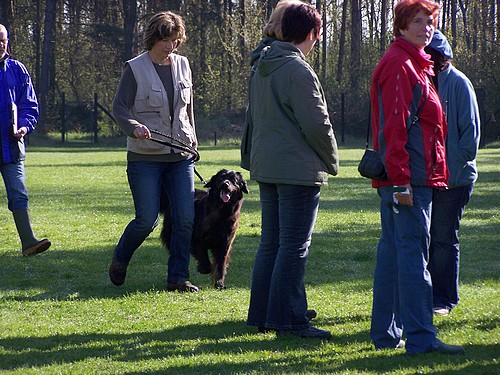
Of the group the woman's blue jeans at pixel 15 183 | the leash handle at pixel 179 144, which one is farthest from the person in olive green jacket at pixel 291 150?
the woman's blue jeans at pixel 15 183

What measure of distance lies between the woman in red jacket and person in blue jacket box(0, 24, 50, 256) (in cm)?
428

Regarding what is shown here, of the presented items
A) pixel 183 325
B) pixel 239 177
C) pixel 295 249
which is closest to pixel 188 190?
pixel 239 177

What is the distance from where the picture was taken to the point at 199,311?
6203mm

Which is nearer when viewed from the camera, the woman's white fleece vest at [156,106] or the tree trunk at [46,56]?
the woman's white fleece vest at [156,106]

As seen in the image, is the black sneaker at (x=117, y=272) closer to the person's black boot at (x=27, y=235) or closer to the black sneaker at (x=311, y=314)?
the person's black boot at (x=27, y=235)

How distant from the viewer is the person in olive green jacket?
4938 mm

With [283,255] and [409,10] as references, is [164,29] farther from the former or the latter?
[409,10]

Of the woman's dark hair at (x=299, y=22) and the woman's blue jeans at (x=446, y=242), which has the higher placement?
the woman's dark hair at (x=299, y=22)

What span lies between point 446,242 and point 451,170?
0.54 meters

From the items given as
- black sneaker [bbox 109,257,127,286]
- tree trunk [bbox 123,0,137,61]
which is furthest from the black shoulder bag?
tree trunk [bbox 123,0,137,61]

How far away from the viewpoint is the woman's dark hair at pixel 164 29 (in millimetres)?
6578

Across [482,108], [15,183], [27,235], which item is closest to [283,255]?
[15,183]

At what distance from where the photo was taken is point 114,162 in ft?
81.7

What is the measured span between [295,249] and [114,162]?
20.3 metres
